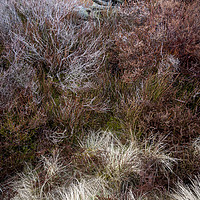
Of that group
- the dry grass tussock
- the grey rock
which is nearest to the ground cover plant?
the dry grass tussock

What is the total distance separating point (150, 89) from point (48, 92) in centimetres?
151

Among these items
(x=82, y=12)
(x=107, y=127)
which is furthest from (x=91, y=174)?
(x=82, y=12)

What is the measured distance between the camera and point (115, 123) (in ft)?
10.2

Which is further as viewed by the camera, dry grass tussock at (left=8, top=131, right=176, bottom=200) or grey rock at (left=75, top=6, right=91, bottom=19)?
grey rock at (left=75, top=6, right=91, bottom=19)

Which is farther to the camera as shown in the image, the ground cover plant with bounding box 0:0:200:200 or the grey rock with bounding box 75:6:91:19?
the grey rock with bounding box 75:6:91:19

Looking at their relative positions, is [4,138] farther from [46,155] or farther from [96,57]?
[96,57]

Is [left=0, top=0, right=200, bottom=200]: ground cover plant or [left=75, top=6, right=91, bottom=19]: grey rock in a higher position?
[left=75, top=6, right=91, bottom=19]: grey rock

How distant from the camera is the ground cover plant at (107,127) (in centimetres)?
238

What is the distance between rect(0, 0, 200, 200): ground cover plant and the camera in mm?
2381

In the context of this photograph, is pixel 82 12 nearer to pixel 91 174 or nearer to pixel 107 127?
pixel 107 127

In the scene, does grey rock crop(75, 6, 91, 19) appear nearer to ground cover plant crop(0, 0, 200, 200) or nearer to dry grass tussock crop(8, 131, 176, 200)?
ground cover plant crop(0, 0, 200, 200)

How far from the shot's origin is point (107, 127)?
120 inches

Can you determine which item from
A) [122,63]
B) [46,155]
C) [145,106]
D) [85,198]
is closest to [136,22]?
[122,63]

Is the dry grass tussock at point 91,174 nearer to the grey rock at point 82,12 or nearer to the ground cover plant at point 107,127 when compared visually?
the ground cover plant at point 107,127
